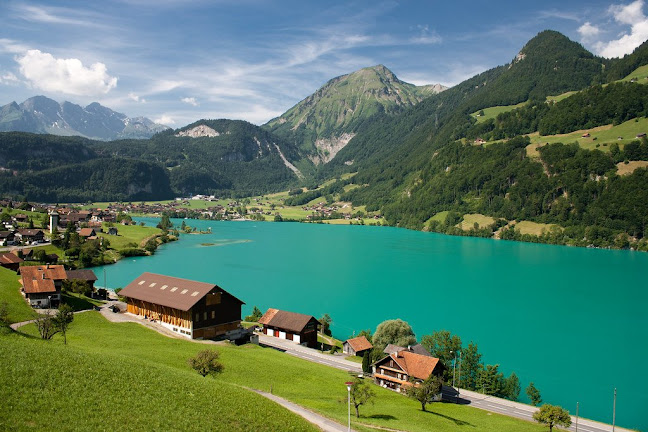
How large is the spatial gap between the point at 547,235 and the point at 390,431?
152069mm

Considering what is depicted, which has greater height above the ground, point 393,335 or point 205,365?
point 205,365

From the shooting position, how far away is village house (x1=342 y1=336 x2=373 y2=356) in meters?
47.4

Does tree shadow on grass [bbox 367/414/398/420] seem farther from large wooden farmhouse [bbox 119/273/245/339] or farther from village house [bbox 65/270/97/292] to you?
village house [bbox 65/270/97/292]

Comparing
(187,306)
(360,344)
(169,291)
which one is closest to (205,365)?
(187,306)

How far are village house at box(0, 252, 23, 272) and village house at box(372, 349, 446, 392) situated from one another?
5976cm

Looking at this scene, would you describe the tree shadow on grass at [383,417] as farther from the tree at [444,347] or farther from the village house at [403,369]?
the tree at [444,347]

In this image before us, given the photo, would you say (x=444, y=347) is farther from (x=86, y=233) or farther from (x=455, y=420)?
(x=86, y=233)

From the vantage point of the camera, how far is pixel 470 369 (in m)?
44.1

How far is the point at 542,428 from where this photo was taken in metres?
31.1

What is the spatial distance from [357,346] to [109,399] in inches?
1337

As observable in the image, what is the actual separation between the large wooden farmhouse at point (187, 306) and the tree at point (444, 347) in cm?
2030

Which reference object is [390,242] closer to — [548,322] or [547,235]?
[547,235]

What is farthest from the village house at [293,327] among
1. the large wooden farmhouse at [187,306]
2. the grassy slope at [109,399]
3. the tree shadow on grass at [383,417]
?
the grassy slope at [109,399]

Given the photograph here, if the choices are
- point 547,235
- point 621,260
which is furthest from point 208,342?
point 547,235
